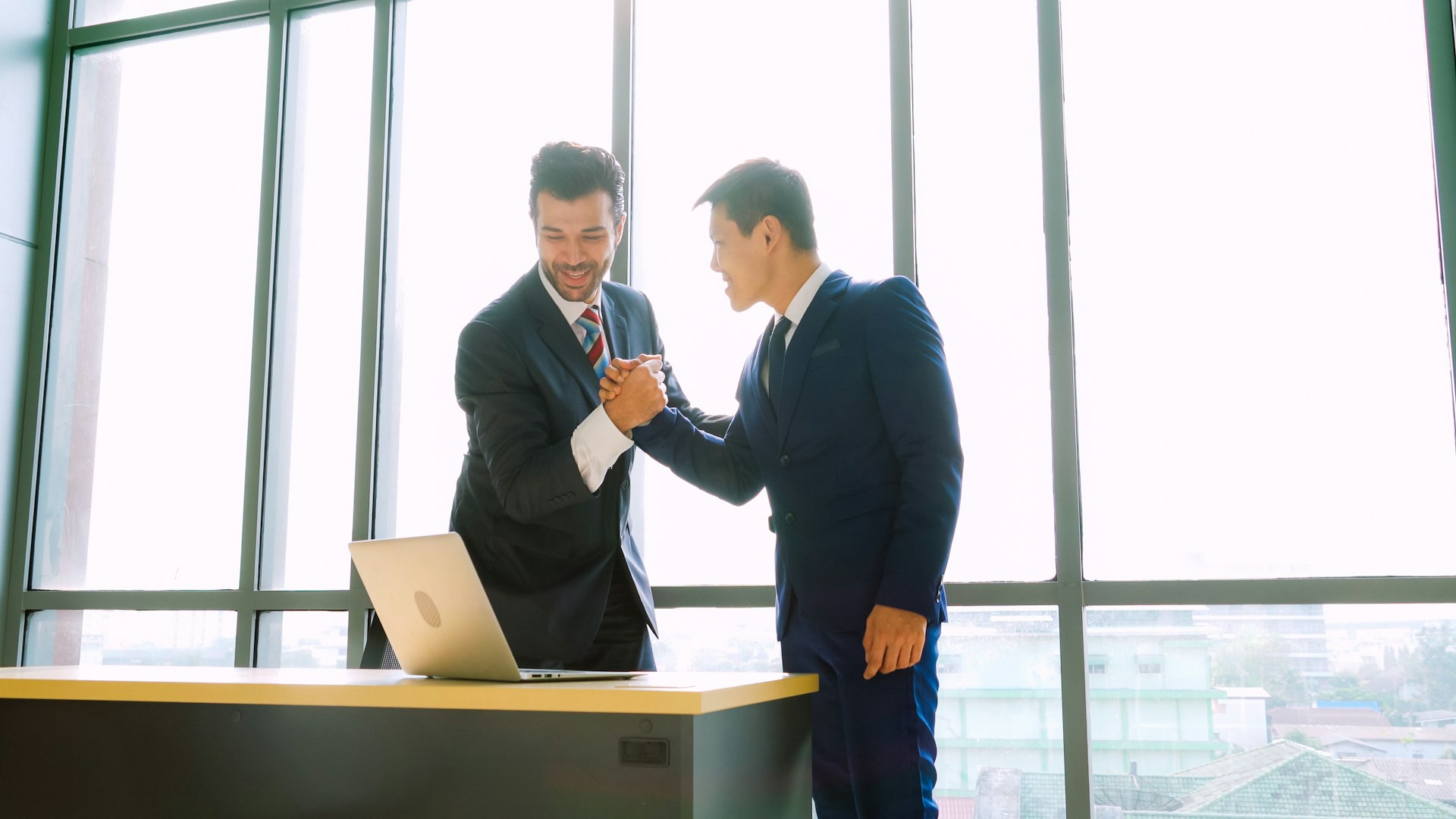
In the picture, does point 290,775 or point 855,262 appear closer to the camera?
point 290,775

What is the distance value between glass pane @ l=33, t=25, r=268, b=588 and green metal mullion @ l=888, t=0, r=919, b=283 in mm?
2165

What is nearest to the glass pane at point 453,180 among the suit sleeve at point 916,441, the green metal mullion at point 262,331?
the green metal mullion at point 262,331

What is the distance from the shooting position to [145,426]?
12.6ft

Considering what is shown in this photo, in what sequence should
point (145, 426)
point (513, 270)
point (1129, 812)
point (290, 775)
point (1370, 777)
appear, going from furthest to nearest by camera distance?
point (145, 426) → point (513, 270) → point (1129, 812) → point (1370, 777) → point (290, 775)

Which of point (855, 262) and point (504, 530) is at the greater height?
point (855, 262)

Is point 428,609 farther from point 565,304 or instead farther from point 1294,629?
point 1294,629

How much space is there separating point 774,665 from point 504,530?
1.01m

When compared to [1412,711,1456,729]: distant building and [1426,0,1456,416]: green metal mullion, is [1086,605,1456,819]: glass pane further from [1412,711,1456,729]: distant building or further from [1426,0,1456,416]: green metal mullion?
[1426,0,1456,416]: green metal mullion

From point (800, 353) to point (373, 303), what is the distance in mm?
1923

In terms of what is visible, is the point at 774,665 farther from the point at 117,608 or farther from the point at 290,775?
the point at 117,608

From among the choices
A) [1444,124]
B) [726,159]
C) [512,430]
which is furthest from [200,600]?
[1444,124]

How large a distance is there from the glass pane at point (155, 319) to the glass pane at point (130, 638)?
110 millimetres

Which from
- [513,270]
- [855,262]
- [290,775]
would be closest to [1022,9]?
[855,262]

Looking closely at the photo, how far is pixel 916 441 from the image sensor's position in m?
1.91
